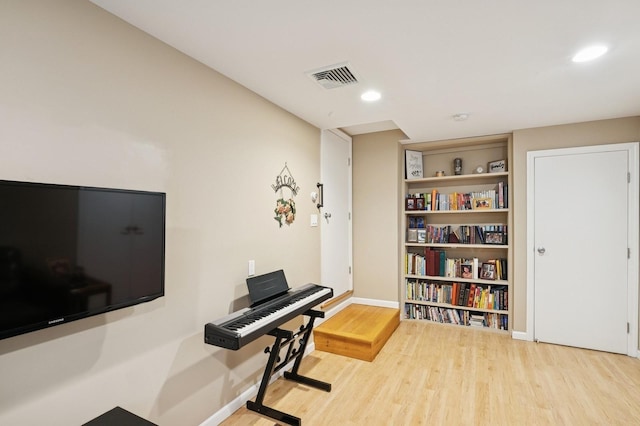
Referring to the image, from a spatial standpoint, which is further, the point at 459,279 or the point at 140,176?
the point at 459,279

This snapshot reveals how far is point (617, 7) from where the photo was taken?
58.4 inches

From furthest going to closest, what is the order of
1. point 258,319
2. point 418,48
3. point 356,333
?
point 356,333, point 258,319, point 418,48

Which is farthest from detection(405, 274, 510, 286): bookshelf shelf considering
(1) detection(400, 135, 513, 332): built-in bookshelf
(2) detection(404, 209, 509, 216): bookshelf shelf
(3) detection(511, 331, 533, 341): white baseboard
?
(2) detection(404, 209, 509, 216): bookshelf shelf

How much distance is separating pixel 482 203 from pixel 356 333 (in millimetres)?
2209

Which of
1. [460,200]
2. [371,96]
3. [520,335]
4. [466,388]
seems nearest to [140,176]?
[371,96]

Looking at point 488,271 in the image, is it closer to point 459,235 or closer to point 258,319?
point 459,235

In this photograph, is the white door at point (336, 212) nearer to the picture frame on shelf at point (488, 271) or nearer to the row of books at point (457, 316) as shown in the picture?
the row of books at point (457, 316)

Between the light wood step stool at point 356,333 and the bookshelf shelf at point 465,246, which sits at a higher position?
the bookshelf shelf at point 465,246

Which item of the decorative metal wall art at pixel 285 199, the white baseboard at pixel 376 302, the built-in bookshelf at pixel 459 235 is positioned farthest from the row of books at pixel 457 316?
the decorative metal wall art at pixel 285 199

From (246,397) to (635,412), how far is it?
2.83 m

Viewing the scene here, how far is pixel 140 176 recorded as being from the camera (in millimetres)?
1652

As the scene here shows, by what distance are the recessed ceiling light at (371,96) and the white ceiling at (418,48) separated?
59 millimetres

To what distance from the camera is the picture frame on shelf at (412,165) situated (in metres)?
4.20

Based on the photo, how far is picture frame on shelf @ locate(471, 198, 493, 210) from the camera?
3779 mm
